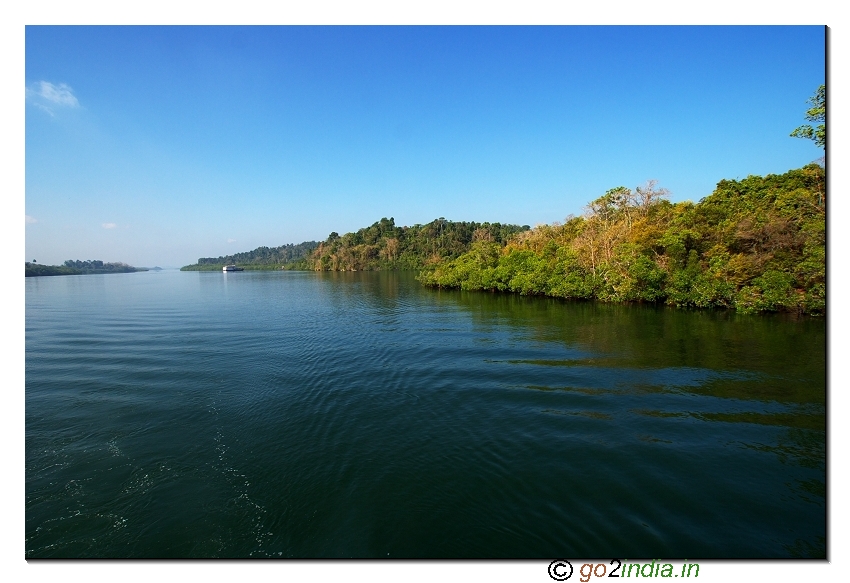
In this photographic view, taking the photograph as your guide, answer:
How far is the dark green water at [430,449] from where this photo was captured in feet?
22.3

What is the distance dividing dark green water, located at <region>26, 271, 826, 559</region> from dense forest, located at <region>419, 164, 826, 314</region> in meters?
7.36

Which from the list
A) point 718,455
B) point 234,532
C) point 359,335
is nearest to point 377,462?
point 234,532

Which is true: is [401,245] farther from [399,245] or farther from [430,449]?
[430,449]

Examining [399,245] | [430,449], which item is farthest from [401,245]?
[430,449]

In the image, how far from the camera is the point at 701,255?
108 feet

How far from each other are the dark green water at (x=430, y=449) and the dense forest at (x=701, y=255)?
7.36 metres

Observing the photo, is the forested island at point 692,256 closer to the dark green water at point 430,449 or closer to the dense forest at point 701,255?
the dense forest at point 701,255

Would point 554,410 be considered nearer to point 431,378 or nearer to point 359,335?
point 431,378

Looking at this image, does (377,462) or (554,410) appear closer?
(377,462)

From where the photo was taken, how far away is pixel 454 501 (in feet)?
24.8

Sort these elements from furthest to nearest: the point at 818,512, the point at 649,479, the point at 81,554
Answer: the point at 649,479
the point at 818,512
the point at 81,554

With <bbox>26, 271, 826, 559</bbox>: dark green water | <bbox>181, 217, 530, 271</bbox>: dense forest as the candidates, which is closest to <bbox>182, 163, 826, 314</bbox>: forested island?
<bbox>26, 271, 826, 559</bbox>: dark green water

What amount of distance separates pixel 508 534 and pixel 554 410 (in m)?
5.57

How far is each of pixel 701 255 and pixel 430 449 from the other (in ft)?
108
